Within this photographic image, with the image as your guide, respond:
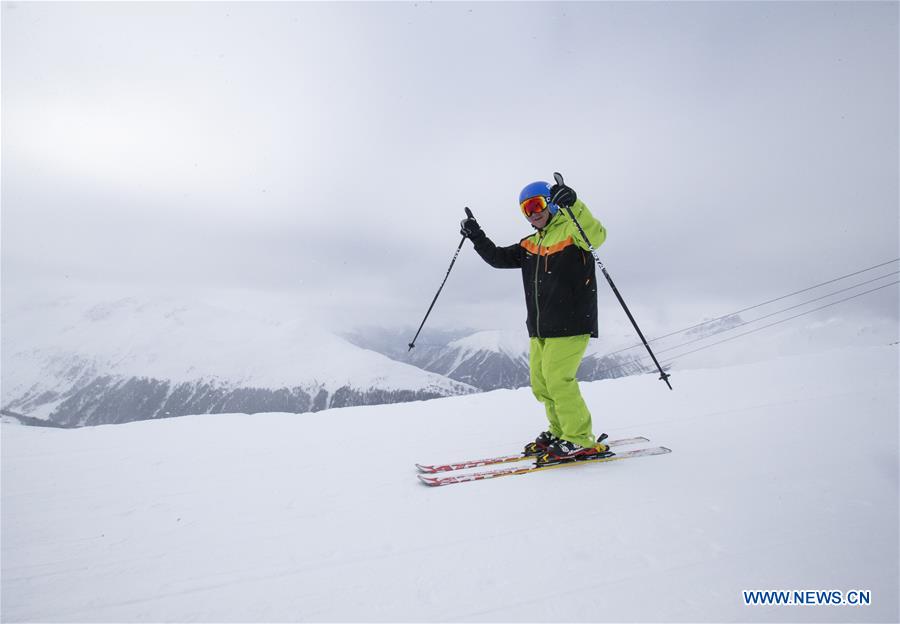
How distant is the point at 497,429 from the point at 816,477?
3.50 meters

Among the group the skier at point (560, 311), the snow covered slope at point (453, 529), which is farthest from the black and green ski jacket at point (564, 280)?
the snow covered slope at point (453, 529)

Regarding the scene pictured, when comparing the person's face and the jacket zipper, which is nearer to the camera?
the jacket zipper

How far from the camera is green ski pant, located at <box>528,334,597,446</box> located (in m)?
4.27

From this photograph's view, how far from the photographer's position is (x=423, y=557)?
2336 millimetres

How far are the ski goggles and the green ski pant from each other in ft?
5.13

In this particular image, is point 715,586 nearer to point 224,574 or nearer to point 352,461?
point 224,574

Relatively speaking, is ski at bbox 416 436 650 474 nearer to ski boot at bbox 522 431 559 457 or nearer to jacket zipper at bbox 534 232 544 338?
ski boot at bbox 522 431 559 457

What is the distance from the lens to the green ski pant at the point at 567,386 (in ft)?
14.0

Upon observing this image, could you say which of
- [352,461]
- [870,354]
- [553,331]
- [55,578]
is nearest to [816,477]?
[553,331]

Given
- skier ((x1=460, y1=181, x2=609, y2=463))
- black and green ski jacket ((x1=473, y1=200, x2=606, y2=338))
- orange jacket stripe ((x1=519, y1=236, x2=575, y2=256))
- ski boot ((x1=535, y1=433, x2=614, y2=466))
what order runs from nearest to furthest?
ski boot ((x1=535, y1=433, x2=614, y2=466)), skier ((x1=460, y1=181, x2=609, y2=463)), black and green ski jacket ((x1=473, y1=200, x2=606, y2=338)), orange jacket stripe ((x1=519, y1=236, x2=575, y2=256))

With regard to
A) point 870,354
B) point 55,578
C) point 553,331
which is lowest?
point 55,578

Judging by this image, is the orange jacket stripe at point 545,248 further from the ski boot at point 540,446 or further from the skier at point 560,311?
the ski boot at point 540,446

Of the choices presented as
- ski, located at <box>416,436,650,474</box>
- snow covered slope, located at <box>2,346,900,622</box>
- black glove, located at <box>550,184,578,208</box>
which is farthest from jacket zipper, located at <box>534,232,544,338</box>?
snow covered slope, located at <box>2,346,900,622</box>

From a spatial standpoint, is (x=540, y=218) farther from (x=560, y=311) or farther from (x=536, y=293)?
(x=560, y=311)
